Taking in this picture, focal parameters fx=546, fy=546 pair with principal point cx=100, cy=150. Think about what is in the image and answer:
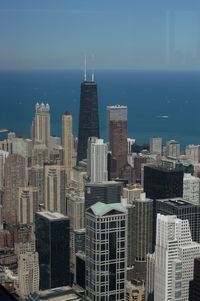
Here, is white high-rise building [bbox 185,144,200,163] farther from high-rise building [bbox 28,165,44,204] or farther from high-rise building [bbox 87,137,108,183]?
high-rise building [bbox 28,165,44,204]

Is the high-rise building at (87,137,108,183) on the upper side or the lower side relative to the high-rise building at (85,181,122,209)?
upper

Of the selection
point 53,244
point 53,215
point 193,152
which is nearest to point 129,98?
point 193,152

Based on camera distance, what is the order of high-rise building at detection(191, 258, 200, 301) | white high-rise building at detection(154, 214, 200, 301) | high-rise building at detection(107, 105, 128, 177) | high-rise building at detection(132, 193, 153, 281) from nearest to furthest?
high-rise building at detection(191, 258, 200, 301)
white high-rise building at detection(154, 214, 200, 301)
high-rise building at detection(132, 193, 153, 281)
high-rise building at detection(107, 105, 128, 177)

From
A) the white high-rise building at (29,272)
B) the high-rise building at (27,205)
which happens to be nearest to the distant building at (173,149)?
the white high-rise building at (29,272)

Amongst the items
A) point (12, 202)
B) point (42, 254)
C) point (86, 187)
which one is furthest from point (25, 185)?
point (86, 187)

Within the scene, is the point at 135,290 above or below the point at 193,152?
below

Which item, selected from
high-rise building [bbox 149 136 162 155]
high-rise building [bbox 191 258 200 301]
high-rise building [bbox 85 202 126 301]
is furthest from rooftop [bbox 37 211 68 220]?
high-rise building [bbox 191 258 200 301]

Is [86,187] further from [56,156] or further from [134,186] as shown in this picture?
[56,156]

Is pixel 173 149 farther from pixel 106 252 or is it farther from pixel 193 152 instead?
pixel 106 252
